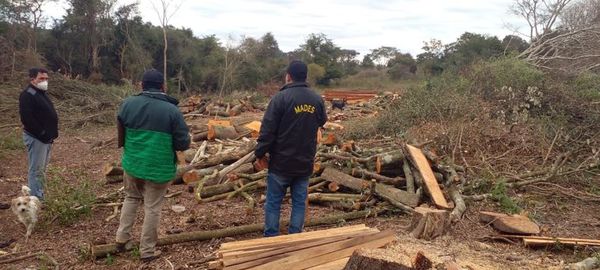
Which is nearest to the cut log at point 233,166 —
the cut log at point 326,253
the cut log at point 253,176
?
the cut log at point 253,176

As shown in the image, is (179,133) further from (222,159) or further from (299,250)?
(222,159)

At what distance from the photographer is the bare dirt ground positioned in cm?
432

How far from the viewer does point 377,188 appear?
6332 millimetres

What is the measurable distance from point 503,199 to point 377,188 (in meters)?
1.83

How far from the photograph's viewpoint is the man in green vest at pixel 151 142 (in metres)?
4.11

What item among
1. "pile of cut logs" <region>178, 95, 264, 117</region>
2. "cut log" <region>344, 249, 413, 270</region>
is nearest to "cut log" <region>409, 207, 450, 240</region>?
"cut log" <region>344, 249, 413, 270</region>

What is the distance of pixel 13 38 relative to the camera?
2295cm

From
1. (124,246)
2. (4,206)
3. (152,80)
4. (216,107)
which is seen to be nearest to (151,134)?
(152,80)

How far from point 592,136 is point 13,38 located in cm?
2425

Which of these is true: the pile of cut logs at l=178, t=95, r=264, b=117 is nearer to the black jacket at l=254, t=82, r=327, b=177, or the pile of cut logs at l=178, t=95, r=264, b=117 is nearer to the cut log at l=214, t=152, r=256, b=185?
the cut log at l=214, t=152, r=256, b=185

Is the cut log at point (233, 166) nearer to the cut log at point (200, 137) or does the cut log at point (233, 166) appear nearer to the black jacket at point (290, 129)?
the black jacket at point (290, 129)

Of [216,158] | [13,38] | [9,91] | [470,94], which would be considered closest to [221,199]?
[216,158]

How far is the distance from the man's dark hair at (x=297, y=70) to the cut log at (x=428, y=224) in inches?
75.2

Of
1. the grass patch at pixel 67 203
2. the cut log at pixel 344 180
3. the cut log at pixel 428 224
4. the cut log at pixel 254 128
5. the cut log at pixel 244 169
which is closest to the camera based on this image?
the cut log at pixel 428 224
